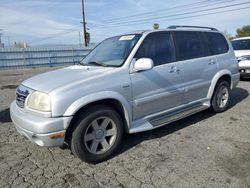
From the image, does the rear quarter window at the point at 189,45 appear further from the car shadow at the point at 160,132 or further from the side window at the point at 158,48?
the car shadow at the point at 160,132

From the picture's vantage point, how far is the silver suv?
2822 mm

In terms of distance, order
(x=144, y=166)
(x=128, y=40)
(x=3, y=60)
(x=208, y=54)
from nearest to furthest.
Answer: (x=144, y=166) < (x=128, y=40) < (x=208, y=54) < (x=3, y=60)

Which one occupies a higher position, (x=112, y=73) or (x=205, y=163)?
(x=112, y=73)

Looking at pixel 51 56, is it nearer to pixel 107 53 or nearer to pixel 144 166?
pixel 107 53

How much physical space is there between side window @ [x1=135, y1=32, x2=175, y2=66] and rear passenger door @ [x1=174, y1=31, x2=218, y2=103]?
186 mm

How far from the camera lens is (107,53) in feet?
13.1

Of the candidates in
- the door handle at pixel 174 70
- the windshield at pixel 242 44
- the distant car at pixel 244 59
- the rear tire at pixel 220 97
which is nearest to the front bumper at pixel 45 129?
the door handle at pixel 174 70

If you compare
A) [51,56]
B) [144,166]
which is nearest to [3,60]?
[51,56]

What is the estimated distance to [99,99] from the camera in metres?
3.01

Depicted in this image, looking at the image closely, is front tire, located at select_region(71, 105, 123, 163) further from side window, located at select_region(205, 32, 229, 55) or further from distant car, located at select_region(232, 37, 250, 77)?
distant car, located at select_region(232, 37, 250, 77)

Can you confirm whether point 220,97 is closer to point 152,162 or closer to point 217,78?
point 217,78

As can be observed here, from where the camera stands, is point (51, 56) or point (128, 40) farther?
point (51, 56)

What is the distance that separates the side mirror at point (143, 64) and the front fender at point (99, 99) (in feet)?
1.65

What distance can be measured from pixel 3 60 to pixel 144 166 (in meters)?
18.1
